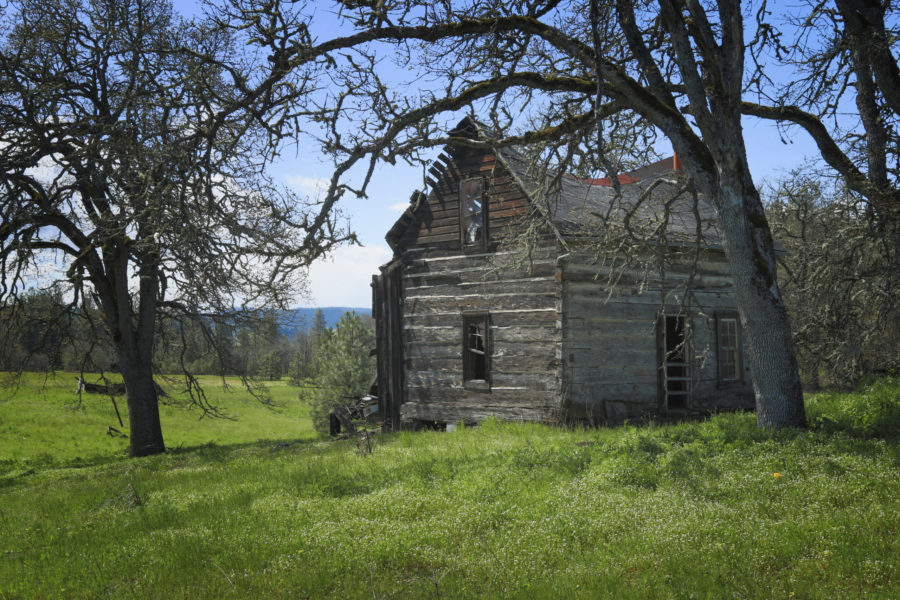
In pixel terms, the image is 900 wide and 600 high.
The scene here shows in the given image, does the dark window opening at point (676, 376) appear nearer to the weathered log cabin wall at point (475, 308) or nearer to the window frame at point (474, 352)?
the weathered log cabin wall at point (475, 308)

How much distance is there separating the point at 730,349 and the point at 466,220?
8.82 meters

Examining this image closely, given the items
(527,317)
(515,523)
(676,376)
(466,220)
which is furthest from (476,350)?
(515,523)

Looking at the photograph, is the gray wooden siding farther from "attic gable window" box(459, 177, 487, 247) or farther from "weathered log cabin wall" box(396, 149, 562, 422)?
"attic gable window" box(459, 177, 487, 247)

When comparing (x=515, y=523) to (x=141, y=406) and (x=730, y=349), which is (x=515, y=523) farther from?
(x=141, y=406)

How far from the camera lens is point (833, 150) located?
11.5 metres

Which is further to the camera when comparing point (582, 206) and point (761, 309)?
point (582, 206)

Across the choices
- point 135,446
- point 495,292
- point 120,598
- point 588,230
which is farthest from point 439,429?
point 120,598

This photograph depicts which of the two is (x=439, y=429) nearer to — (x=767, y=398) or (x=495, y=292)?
(x=495, y=292)

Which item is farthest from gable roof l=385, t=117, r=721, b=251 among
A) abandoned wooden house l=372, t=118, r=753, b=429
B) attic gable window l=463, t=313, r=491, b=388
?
attic gable window l=463, t=313, r=491, b=388

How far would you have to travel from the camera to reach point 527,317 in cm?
1543

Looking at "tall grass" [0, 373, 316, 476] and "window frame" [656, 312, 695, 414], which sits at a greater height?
"window frame" [656, 312, 695, 414]

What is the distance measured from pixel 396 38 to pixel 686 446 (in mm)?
7780

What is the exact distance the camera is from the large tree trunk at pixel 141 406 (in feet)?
57.6

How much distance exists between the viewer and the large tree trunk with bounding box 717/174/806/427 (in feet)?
29.7
